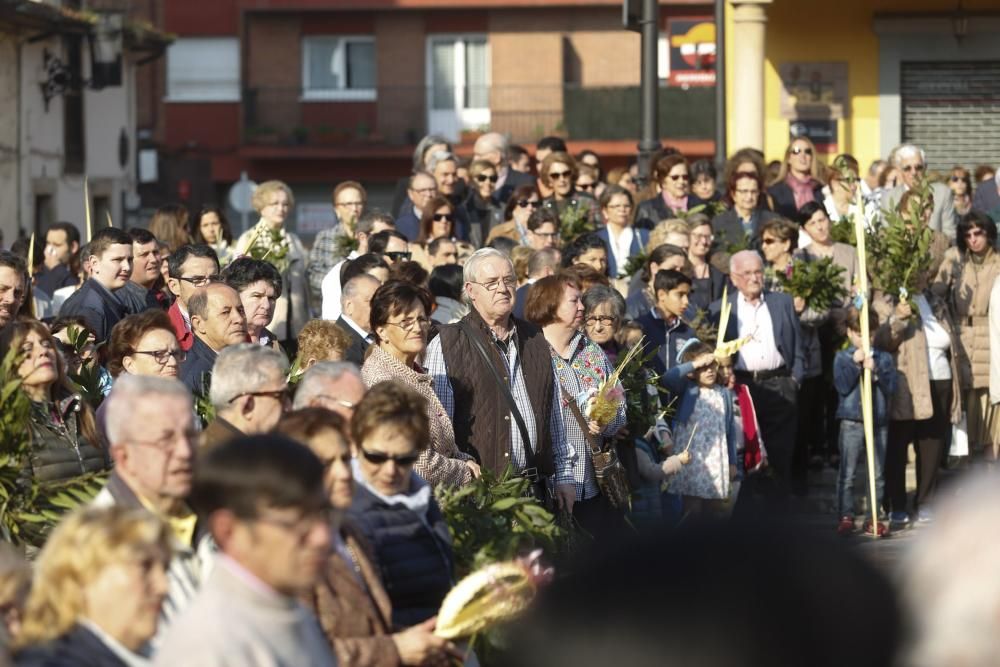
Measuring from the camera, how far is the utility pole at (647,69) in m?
15.8

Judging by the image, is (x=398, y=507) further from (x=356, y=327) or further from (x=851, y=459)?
(x=851, y=459)

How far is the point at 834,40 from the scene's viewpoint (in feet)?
73.0

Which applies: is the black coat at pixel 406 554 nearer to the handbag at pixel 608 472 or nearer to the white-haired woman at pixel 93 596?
the white-haired woman at pixel 93 596

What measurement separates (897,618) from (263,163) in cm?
4287

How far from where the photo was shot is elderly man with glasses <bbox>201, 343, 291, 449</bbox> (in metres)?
6.42

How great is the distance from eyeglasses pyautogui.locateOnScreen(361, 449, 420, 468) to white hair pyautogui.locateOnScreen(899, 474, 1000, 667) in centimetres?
334

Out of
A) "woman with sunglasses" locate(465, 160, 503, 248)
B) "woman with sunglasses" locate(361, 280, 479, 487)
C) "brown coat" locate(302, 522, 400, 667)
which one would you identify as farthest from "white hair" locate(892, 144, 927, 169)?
"brown coat" locate(302, 522, 400, 667)

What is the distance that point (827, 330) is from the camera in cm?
1474

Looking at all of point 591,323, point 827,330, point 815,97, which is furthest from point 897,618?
point 815,97

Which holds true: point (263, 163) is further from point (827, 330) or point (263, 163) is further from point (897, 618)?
point (897, 618)

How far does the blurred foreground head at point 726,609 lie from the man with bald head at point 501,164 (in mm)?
13118

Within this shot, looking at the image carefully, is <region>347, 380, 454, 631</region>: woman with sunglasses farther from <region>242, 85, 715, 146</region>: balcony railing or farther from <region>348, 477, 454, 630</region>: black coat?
<region>242, 85, 715, 146</region>: balcony railing

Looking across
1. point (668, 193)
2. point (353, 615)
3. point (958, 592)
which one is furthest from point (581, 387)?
point (958, 592)

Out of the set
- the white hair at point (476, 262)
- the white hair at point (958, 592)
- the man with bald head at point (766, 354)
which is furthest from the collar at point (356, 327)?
the white hair at point (958, 592)
